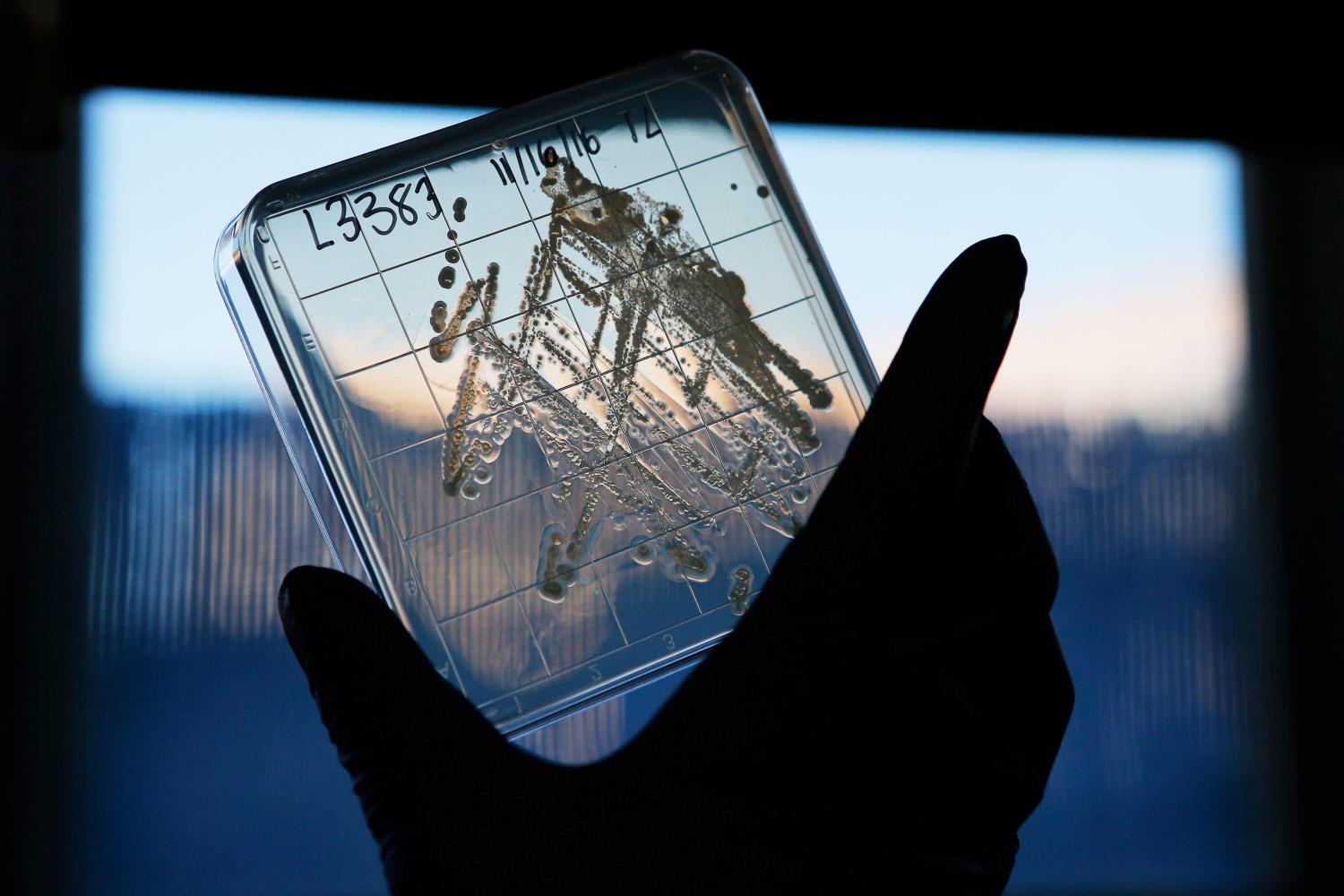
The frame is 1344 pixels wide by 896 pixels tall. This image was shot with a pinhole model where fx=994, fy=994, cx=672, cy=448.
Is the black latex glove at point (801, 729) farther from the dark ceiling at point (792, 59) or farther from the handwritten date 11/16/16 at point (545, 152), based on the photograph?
the dark ceiling at point (792, 59)

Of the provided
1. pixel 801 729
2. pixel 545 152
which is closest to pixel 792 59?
pixel 545 152

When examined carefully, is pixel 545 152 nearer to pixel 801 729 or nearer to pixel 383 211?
pixel 383 211

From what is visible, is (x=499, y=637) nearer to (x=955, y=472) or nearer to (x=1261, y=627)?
(x=955, y=472)

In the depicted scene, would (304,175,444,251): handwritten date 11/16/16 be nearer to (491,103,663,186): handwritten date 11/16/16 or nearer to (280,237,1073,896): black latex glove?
(491,103,663,186): handwritten date 11/16/16

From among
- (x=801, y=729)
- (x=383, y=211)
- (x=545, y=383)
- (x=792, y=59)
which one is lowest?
(x=801, y=729)

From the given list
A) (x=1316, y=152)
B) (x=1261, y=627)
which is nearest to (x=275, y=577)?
(x=1261, y=627)

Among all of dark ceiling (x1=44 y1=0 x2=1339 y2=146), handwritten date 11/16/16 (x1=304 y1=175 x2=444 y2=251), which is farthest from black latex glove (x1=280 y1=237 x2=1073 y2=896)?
dark ceiling (x1=44 y1=0 x2=1339 y2=146)
